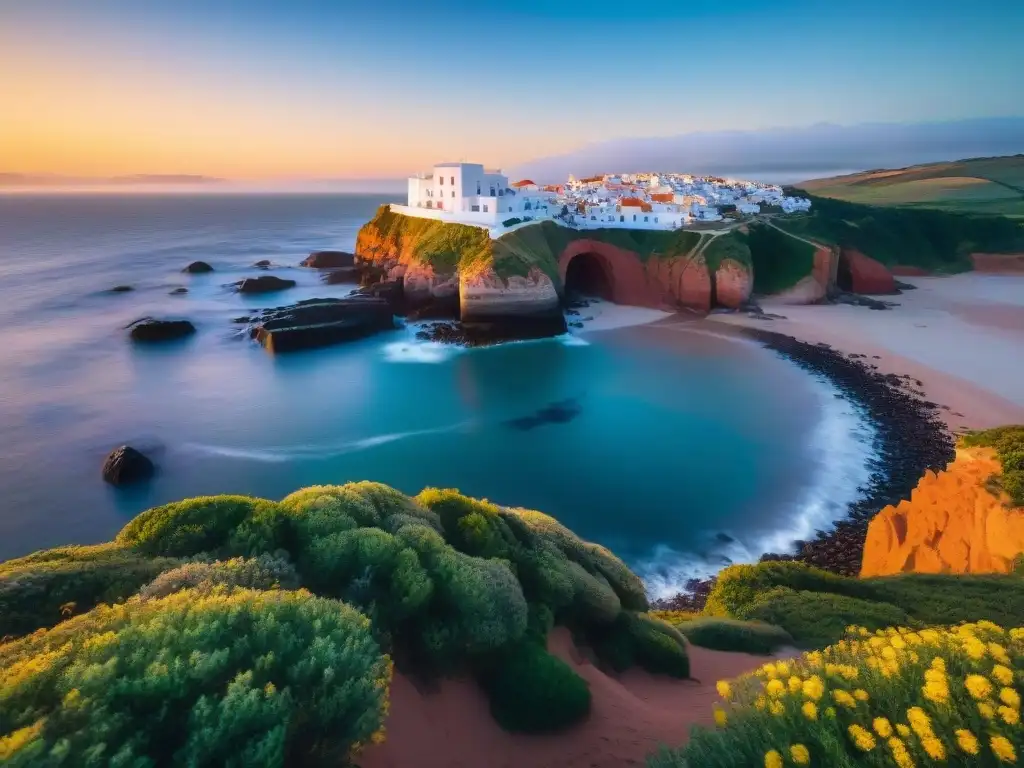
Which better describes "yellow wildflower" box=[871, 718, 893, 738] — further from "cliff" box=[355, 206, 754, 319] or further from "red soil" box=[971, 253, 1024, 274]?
"red soil" box=[971, 253, 1024, 274]

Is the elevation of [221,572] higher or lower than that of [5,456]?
higher

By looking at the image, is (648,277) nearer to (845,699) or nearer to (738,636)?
(738,636)

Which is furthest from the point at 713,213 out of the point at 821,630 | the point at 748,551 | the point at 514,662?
the point at 514,662

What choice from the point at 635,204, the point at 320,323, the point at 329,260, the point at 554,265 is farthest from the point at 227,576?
the point at 329,260

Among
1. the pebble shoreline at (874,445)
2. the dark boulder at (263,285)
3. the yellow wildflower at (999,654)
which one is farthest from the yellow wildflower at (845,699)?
the dark boulder at (263,285)

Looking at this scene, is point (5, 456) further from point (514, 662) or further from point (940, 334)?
point (940, 334)

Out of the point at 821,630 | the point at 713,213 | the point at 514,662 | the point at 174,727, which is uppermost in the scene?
the point at 713,213

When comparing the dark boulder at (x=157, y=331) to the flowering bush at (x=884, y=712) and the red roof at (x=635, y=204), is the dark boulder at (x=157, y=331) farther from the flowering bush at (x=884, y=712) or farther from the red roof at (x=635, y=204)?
the flowering bush at (x=884, y=712)
